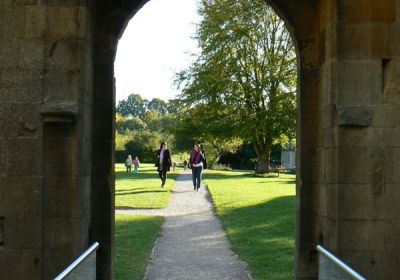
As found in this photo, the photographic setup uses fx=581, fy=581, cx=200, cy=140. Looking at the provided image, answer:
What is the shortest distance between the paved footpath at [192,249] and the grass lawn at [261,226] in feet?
0.72

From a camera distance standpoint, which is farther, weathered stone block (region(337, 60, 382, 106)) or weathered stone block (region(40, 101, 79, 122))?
weathered stone block (region(337, 60, 382, 106))

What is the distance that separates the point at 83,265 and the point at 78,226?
3.86ft

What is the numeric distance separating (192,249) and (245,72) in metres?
22.3

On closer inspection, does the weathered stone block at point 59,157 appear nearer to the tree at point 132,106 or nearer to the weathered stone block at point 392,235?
the weathered stone block at point 392,235

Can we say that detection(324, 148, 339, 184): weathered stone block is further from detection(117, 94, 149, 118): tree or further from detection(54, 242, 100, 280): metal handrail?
detection(117, 94, 149, 118): tree

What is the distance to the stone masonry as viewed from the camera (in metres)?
6.11

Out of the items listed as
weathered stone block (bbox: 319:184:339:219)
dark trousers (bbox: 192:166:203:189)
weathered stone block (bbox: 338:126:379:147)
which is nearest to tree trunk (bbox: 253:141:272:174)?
dark trousers (bbox: 192:166:203:189)

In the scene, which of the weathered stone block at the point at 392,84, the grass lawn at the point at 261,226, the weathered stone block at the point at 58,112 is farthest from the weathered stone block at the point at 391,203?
the weathered stone block at the point at 58,112

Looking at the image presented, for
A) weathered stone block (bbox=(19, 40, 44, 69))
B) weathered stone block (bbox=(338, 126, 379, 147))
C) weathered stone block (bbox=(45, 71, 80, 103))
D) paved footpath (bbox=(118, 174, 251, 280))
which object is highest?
weathered stone block (bbox=(19, 40, 44, 69))

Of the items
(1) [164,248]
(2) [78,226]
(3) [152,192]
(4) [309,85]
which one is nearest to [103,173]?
(2) [78,226]

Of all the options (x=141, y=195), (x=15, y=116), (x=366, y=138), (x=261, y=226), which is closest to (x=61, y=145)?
(x=15, y=116)

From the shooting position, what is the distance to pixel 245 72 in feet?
103

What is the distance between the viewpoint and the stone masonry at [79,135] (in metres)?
6.11

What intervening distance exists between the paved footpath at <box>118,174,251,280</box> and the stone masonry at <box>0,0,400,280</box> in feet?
7.12
